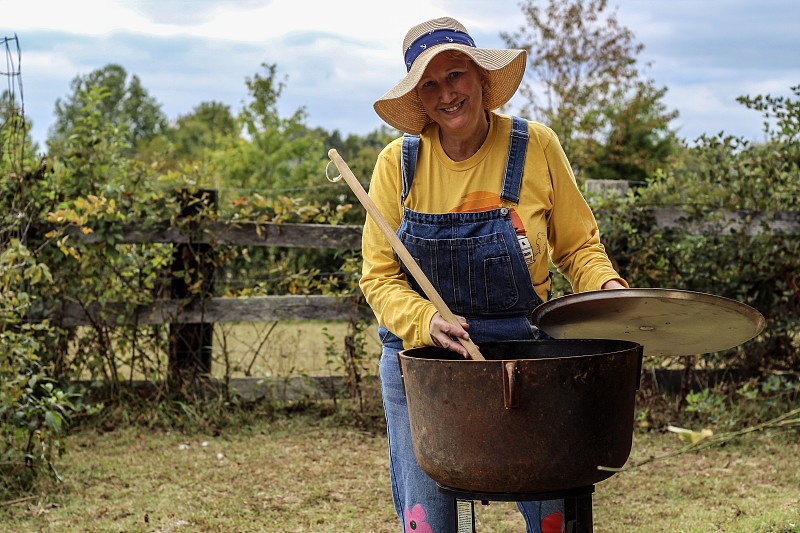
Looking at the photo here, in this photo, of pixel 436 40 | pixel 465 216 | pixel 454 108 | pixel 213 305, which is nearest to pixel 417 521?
pixel 465 216

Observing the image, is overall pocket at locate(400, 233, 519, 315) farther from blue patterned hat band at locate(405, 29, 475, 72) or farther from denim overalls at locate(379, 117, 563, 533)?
blue patterned hat band at locate(405, 29, 475, 72)

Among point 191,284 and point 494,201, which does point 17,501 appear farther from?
point 494,201

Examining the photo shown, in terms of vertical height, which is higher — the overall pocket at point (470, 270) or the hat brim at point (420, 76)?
the hat brim at point (420, 76)

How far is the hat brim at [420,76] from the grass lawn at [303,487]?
231 centimetres

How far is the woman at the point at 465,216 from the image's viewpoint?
285 cm

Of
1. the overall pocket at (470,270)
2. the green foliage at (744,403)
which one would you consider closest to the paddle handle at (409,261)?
the overall pocket at (470,270)

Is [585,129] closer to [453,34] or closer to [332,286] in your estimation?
[332,286]

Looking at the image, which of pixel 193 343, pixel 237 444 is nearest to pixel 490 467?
pixel 237 444

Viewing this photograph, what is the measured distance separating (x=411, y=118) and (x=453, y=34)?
0.30 meters

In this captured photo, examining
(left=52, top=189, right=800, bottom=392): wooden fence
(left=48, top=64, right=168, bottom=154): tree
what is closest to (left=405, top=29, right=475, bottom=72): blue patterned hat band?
(left=52, top=189, right=800, bottom=392): wooden fence

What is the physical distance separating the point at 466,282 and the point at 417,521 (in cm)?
73

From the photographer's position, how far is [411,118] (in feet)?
9.87

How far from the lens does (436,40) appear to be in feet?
9.31

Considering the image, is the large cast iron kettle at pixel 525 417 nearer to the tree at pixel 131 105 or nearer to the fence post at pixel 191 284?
the fence post at pixel 191 284
